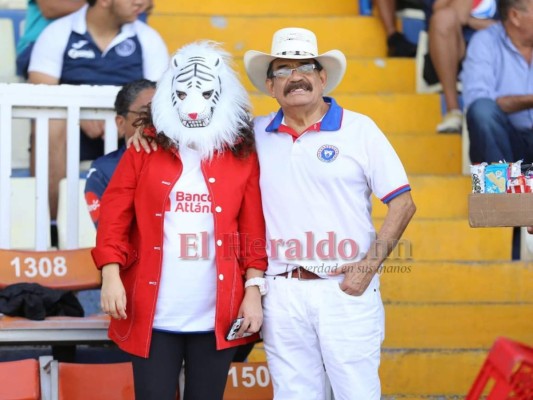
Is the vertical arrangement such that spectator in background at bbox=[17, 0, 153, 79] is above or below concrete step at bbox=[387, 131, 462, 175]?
above

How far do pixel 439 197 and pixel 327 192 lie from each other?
2317mm

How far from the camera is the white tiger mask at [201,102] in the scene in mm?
4145

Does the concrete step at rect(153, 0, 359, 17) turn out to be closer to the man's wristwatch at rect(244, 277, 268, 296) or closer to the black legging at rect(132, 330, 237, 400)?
the man's wristwatch at rect(244, 277, 268, 296)

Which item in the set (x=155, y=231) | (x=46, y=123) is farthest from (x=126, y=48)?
(x=155, y=231)

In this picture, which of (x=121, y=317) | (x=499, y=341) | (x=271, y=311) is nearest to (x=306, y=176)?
(x=271, y=311)

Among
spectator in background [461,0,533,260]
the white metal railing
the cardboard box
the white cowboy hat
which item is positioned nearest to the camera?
the cardboard box

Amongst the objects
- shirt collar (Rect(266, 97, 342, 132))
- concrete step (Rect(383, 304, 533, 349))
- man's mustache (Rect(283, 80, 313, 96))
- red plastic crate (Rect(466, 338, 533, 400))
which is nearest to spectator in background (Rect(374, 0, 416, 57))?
concrete step (Rect(383, 304, 533, 349))

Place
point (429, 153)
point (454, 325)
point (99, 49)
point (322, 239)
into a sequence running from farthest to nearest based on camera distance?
1. point (429, 153)
2. point (99, 49)
3. point (454, 325)
4. point (322, 239)

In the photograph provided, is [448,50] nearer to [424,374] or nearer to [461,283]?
[461,283]

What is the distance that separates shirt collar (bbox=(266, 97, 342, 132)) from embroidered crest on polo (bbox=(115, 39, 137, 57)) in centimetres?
249

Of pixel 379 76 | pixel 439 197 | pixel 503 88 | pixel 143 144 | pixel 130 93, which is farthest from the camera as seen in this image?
pixel 379 76

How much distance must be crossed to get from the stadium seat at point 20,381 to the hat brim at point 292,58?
1554 mm

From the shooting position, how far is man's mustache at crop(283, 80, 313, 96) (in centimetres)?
417

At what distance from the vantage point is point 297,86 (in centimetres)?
418
